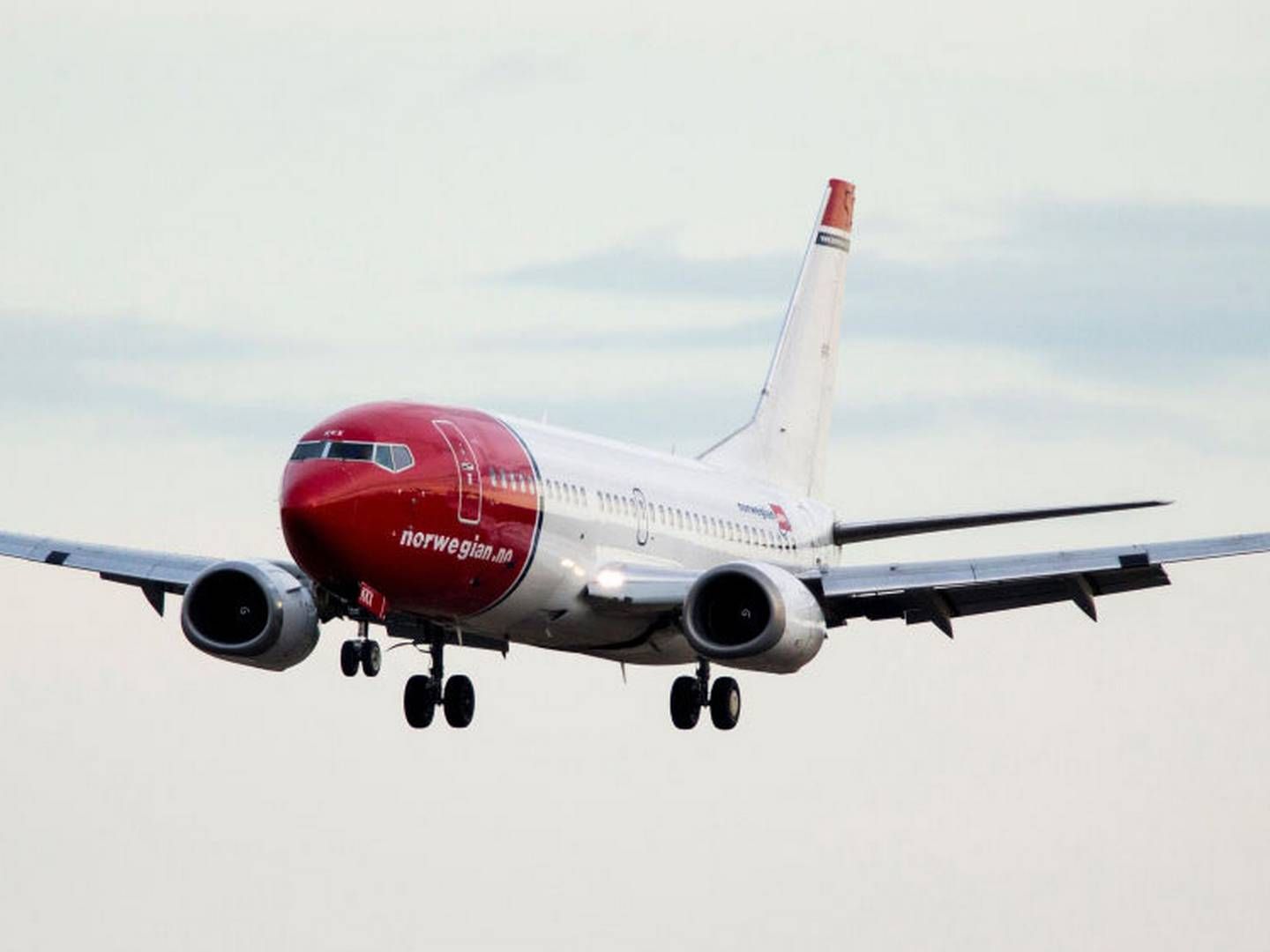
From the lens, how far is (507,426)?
60.3m

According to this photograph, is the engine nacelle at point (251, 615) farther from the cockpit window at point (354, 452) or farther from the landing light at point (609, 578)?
the landing light at point (609, 578)

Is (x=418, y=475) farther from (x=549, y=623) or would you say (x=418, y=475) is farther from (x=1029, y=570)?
(x=1029, y=570)

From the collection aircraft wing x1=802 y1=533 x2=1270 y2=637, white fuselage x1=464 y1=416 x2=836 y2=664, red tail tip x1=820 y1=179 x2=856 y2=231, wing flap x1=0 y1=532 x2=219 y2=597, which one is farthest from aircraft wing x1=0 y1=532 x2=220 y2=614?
red tail tip x1=820 y1=179 x2=856 y2=231

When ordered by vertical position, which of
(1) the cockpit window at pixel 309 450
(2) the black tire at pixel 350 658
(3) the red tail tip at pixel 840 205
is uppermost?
(3) the red tail tip at pixel 840 205

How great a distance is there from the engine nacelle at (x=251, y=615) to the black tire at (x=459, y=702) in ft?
11.7

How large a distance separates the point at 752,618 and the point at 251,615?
865cm

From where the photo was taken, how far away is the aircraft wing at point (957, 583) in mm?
59344

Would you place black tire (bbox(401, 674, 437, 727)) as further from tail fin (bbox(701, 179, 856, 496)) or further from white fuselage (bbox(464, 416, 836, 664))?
tail fin (bbox(701, 179, 856, 496))

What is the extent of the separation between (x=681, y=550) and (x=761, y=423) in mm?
11924

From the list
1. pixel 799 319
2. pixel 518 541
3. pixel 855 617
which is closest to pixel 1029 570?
pixel 855 617

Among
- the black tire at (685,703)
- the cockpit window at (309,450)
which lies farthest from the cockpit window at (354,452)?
the black tire at (685,703)

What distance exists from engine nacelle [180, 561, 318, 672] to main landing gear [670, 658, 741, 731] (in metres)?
7.96

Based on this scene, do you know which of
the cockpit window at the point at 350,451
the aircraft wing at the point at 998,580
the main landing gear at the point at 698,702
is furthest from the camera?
the main landing gear at the point at 698,702

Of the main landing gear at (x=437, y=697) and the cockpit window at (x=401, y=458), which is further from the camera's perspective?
the main landing gear at (x=437, y=697)
